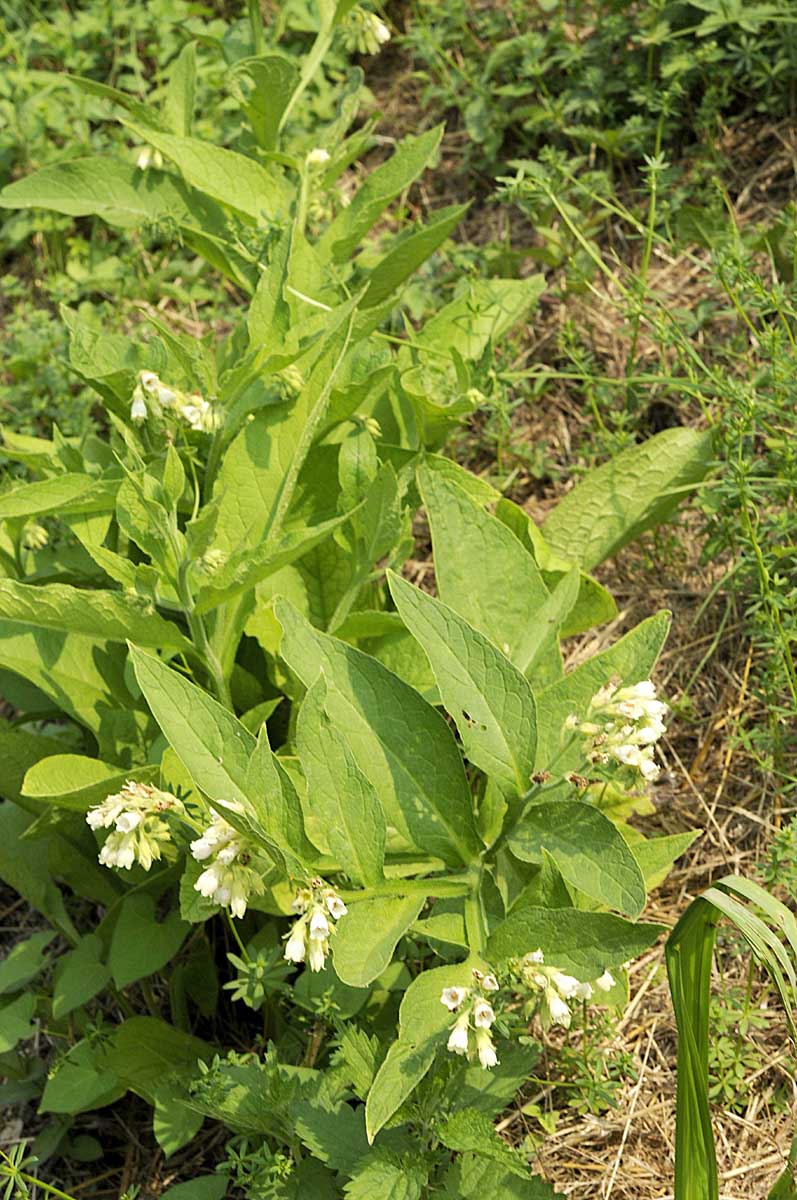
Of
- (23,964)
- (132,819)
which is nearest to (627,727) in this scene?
(132,819)

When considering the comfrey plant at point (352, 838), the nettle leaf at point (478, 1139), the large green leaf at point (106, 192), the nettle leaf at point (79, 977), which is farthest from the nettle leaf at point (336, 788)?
the large green leaf at point (106, 192)

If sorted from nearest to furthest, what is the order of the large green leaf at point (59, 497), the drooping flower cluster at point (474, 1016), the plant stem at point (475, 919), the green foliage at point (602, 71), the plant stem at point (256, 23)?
the drooping flower cluster at point (474, 1016), the plant stem at point (475, 919), the large green leaf at point (59, 497), the plant stem at point (256, 23), the green foliage at point (602, 71)

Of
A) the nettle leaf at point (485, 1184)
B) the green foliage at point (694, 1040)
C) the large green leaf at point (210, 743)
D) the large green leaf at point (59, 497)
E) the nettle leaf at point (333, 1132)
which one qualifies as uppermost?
the large green leaf at point (59, 497)

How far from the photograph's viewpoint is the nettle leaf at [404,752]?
223 cm

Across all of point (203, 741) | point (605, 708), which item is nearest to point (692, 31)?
point (605, 708)

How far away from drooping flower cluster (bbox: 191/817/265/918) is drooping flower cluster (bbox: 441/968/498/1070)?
13.4 inches

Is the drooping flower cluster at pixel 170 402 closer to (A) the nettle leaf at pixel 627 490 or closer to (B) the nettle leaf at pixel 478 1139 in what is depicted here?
(A) the nettle leaf at pixel 627 490

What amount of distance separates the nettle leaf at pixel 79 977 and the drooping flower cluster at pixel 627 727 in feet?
3.78

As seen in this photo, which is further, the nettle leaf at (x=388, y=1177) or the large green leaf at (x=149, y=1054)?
the large green leaf at (x=149, y=1054)

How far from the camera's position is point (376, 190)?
3.11 meters

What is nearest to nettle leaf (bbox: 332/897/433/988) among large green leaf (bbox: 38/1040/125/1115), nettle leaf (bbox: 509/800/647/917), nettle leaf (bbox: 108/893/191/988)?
nettle leaf (bbox: 509/800/647/917)

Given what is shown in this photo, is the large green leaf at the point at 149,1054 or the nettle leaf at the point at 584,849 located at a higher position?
the nettle leaf at the point at 584,849

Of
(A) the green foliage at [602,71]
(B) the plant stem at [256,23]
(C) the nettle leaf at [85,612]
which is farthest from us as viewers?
(A) the green foliage at [602,71]

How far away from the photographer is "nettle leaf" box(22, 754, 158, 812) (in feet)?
7.61
